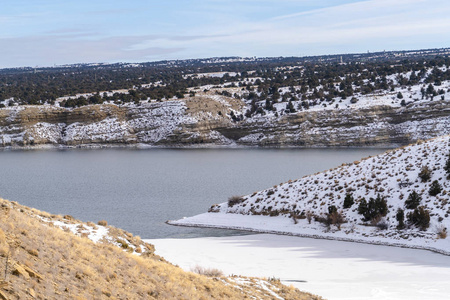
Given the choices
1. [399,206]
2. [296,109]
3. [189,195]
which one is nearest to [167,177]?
[189,195]

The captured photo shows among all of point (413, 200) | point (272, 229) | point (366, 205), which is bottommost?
point (272, 229)

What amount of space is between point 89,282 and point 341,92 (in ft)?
257

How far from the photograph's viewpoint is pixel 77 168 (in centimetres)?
5697

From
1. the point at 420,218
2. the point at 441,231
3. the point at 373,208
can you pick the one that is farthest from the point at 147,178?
the point at 441,231

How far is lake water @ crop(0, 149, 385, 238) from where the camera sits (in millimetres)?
34594

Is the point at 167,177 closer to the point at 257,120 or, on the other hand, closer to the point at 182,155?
the point at 182,155

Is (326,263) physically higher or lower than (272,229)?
higher

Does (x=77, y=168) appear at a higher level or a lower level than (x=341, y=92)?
lower

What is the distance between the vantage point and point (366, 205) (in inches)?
1190

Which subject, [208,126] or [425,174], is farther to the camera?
[208,126]

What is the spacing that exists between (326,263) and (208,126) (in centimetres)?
5918

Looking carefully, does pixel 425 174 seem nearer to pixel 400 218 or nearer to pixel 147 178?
pixel 400 218

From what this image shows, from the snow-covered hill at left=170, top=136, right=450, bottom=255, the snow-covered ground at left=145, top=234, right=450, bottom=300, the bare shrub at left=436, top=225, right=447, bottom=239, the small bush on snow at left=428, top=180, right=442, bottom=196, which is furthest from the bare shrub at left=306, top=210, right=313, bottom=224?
the bare shrub at left=436, top=225, right=447, bottom=239

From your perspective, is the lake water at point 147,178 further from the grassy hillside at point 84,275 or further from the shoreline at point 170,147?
the grassy hillside at point 84,275
